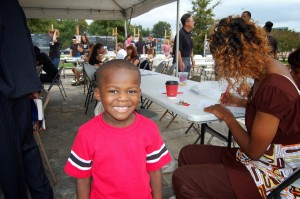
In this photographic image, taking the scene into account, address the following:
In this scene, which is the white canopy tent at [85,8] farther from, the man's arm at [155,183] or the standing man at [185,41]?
the man's arm at [155,183]

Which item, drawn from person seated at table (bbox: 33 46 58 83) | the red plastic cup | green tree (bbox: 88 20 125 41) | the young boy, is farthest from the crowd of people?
green tree (bbox: 88 20 125 41)

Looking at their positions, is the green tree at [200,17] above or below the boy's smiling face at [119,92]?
above

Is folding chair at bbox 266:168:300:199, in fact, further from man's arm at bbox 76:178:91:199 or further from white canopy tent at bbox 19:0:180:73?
white canopy tent at bbox 19:0:180:73

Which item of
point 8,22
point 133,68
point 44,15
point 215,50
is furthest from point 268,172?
point 44,15

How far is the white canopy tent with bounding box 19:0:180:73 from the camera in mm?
6579

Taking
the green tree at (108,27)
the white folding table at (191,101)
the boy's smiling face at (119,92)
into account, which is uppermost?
the green tree at (108,27)

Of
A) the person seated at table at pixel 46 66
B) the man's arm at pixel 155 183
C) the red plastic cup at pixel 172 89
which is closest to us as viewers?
the man's arm at pixel 155 183

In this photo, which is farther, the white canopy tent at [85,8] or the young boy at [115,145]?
the white canopy tent at [85,8]

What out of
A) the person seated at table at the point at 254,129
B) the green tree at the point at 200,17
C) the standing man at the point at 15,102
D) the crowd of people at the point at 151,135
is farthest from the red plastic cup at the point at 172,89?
the green tree at the point at 200,17

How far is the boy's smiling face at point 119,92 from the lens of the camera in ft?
3.52

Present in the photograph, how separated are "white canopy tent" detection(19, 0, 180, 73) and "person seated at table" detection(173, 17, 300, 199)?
16.3ft

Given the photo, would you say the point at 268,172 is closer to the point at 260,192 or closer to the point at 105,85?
the point at 260,192

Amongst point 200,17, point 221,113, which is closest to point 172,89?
point 221,113

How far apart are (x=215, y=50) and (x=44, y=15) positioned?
7.03 metres
